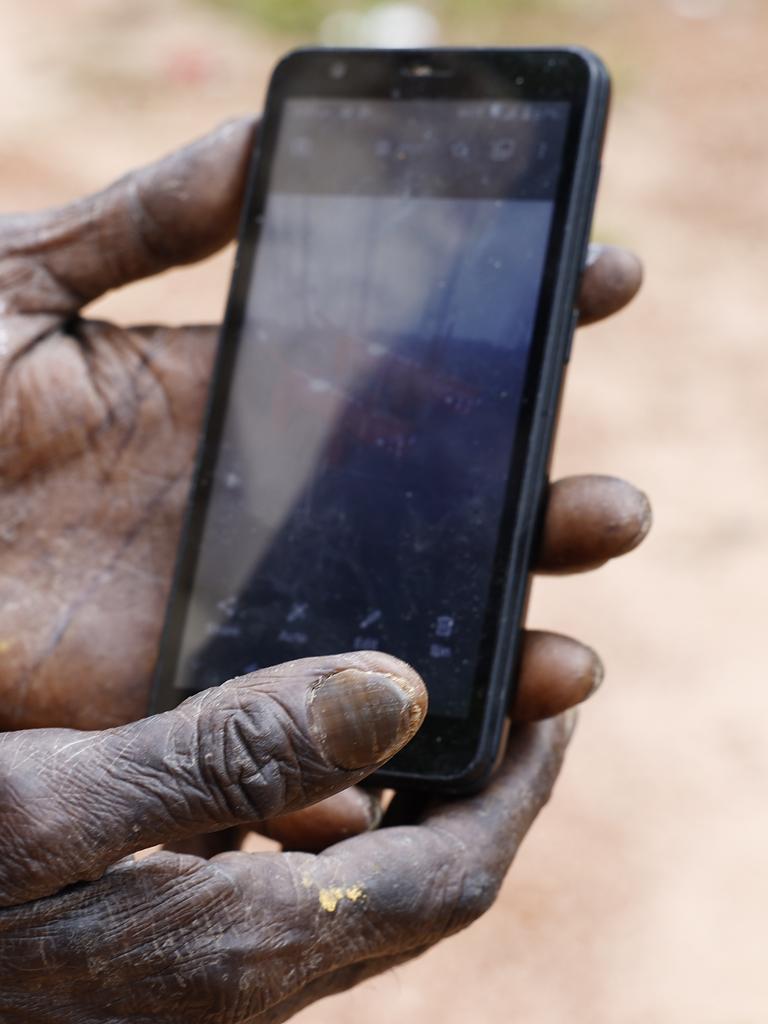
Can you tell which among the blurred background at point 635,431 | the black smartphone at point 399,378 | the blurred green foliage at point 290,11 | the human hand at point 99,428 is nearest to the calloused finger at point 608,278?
the human hand at point 99,428

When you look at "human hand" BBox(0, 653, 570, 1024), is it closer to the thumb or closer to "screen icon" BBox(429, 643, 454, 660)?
the thumb

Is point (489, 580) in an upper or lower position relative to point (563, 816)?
upper

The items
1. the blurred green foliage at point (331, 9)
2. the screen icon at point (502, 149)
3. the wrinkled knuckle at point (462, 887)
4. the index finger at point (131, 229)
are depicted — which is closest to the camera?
the wrinkled knuckle at point (462, 887)

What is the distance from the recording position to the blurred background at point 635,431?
2.65m

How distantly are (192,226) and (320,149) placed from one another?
26 cm

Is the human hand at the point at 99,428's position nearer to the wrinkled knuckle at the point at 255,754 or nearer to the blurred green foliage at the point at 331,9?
the wrinkled knuckle at the point at 255,754

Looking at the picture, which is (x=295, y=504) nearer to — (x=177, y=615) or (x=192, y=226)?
(x=177, y=615)

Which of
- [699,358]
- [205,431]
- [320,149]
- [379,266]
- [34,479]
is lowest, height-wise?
[699,358]

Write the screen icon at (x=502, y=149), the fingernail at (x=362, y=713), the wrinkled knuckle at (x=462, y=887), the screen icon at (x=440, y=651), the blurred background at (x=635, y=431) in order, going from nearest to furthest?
the fingernail at (x=362, y=713)
the wrinkled knuckle at (x=462, y=887)
the screen icon at (x=440, y=651)
the screen icon at (x=502, y=149)
the blurred background at (x=635, y=431)

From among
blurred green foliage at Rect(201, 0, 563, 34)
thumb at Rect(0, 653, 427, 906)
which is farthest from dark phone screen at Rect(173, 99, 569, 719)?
blurred green foliage at Rect(201, 0, 563, 34)

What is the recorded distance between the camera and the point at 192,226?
1897 millimetres

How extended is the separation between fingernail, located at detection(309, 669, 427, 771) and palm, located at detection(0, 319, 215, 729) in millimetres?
674

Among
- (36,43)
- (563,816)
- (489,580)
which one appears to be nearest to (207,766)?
(489,580)

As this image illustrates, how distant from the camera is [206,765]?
1096 millimetres
